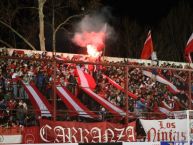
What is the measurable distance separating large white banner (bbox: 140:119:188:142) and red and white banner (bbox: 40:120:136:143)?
41cm

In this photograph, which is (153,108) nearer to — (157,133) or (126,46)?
(157,133)

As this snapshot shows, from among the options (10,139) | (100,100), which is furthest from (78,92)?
(10,139)

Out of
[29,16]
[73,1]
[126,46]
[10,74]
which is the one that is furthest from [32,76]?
[126,46]

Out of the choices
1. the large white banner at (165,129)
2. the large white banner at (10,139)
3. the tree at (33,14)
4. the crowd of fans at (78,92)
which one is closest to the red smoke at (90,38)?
the tree at (33,14)

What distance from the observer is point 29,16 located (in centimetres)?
3559

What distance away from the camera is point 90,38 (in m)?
35.7

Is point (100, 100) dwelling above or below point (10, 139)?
above

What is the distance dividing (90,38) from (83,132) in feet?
84.5

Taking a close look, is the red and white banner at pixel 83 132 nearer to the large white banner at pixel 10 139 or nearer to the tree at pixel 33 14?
the large white banner at pixel 10 139

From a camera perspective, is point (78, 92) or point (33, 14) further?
point (33, 14)

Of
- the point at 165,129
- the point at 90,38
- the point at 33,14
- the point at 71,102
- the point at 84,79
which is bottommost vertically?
the point at 165,129

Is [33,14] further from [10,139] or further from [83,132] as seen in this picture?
[10,139]

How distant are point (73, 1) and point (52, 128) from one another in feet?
77.1

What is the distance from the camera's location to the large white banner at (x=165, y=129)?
11070 mm
